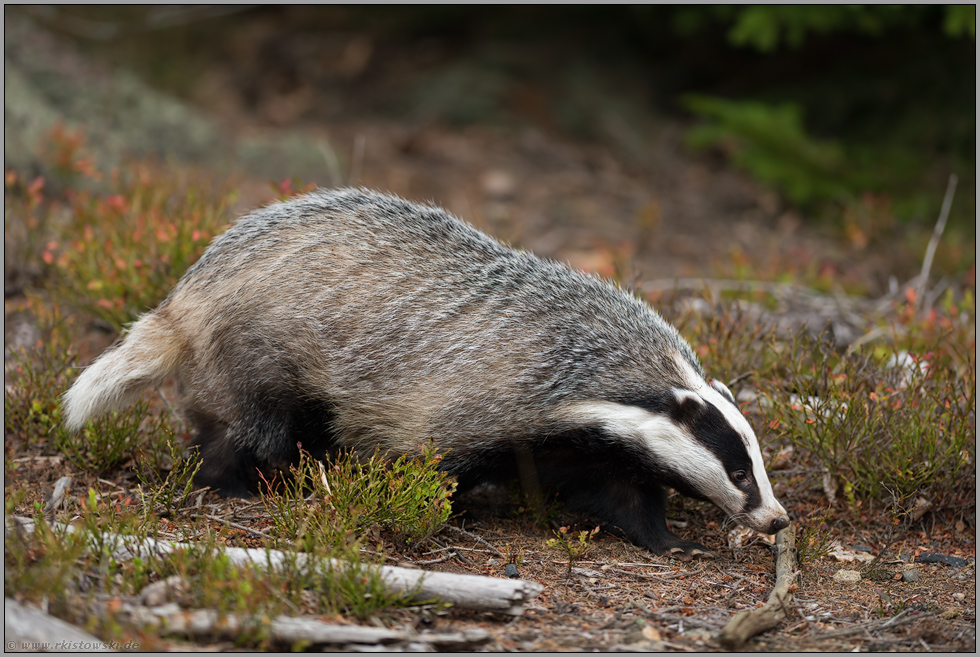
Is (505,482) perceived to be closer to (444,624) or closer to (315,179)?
(444,624)

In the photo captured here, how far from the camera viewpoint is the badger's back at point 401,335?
4652 millimetres

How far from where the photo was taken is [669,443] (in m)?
4.57

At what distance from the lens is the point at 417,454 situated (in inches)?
183

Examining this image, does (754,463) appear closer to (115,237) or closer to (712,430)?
(712,430)

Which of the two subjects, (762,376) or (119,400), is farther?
(762,376)

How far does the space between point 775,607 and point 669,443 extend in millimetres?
961

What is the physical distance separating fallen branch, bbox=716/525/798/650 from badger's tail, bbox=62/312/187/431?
3299mm

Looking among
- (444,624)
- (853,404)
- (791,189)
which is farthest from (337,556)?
(791,189)

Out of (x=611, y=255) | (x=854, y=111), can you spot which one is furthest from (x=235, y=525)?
(x=854, y=111)

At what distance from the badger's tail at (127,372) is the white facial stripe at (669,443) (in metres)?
2.35

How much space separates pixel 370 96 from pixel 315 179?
11.3ft

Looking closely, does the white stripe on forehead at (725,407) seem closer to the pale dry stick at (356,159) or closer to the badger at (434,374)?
the badger at (434,374)

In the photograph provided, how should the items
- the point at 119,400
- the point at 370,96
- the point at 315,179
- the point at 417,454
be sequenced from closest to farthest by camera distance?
1. the point at 417,454
2. the point at 119,400
3. the point at 315,179
4. the point at 370,96

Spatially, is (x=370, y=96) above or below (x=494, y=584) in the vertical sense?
above
